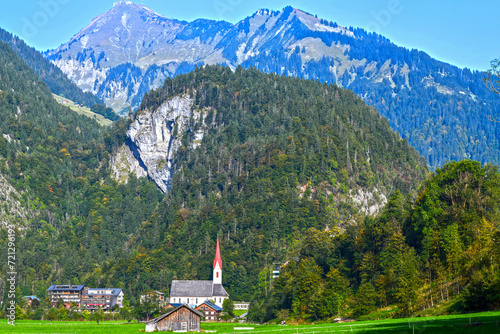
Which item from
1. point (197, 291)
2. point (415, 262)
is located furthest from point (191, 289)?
point (415, 262)

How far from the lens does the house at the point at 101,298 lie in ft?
617

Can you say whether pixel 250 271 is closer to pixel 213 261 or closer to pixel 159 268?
pixel 213 261

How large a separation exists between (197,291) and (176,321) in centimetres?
8453

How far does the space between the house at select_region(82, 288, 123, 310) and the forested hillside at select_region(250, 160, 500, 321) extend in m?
66.0

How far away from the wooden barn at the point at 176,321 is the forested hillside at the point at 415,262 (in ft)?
78.1

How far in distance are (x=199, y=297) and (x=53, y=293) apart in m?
48.8

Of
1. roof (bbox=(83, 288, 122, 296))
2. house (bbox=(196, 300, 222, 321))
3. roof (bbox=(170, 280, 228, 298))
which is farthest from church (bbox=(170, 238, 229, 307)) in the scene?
roof (bbox=(83, 288, 122, 296))

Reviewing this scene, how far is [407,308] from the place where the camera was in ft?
286

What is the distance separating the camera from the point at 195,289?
605ft

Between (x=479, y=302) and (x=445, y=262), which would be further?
(x=445, y=262)

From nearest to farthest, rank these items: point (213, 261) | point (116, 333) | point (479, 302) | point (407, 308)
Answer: point (479, 302)
point (407, 308)
point (116, 333)
point (213, 261)

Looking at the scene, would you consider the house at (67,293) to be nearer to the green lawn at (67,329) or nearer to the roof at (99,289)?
the roof at (99,289)

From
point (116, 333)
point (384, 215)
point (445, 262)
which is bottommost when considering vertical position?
point (116, 333)

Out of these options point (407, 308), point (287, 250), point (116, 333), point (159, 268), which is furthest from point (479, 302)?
point (159, 268)
